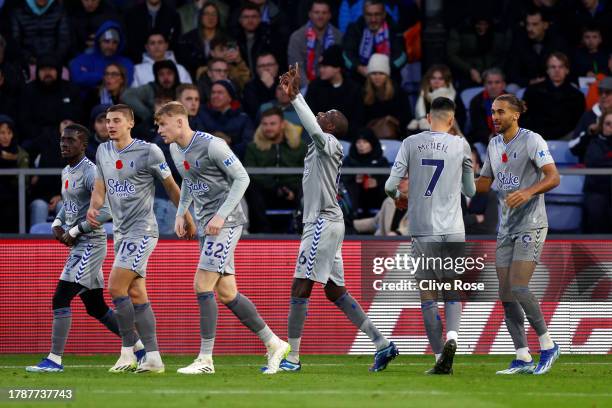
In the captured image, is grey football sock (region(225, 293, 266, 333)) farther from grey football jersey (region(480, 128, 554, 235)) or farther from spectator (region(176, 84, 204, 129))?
spectator (region(176, 84, 204, 129))

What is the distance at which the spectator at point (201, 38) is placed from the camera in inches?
741

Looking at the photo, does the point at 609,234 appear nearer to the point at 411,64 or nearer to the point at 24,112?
the point at 411,64

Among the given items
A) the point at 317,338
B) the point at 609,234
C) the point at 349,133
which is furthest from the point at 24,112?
the point at 609,234

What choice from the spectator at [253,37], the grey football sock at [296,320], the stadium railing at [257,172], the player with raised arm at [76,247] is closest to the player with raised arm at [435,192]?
the grey football sock at [296,320]

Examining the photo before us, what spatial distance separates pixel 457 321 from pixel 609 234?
3.87m

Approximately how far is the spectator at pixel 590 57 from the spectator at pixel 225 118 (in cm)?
471

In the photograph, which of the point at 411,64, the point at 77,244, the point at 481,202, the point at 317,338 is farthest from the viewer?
the point at 411,64

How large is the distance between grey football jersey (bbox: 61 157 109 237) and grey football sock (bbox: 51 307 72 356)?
73cm

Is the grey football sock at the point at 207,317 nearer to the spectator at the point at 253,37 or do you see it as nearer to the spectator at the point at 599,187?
the spectator at the point at 599,187

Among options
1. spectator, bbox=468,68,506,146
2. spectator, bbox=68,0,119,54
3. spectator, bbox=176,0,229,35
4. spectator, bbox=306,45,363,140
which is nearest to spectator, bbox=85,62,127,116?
spectator, bbox=68,0,119,54

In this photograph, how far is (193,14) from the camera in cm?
1970

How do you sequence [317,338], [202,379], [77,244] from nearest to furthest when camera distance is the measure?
[202,379] < [77,244] < [317,338]

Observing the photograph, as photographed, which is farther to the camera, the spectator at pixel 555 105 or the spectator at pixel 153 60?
the spectator at pixel 153 60

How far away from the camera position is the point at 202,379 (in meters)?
11.2
